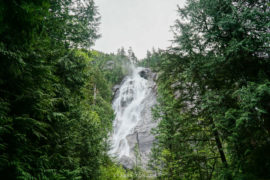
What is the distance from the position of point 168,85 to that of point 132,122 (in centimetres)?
2722

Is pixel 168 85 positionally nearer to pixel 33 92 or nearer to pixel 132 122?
pixel 33 92

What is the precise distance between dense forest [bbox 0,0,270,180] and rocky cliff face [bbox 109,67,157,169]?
14452 mm

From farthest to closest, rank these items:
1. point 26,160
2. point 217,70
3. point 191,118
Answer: point 191,118, point 217,70, point 26,160

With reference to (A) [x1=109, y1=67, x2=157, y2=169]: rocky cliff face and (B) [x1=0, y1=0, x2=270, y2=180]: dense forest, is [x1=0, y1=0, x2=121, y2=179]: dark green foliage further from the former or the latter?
(A) [x1=109, y1=67, x2=157, y2=169]: rocky cliff face

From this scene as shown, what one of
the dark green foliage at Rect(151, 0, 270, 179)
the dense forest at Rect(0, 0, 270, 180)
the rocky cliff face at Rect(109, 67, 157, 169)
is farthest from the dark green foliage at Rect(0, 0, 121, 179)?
the rocky cliff face at Rect(109, 67, 157, 169)

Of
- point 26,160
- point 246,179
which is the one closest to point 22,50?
point 26,160

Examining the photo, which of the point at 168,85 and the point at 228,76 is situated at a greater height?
the point at 168,85

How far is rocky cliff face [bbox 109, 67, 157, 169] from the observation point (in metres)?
25.9

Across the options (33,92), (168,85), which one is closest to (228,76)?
(168,85)

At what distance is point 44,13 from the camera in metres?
2.79

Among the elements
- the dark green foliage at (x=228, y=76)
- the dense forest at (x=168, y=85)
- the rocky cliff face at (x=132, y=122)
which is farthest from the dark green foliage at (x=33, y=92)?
the rocky cliff face at (x=132, y=122)

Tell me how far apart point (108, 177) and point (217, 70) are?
29.3ft

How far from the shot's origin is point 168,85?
732 centimetres

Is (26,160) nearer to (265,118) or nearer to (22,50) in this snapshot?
(22,50)
